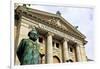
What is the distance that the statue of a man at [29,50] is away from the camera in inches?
67.9

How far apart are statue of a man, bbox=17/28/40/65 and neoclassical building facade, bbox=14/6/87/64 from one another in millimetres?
32

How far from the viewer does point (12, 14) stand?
5.57 ft

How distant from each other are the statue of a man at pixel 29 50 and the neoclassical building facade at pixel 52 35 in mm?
32

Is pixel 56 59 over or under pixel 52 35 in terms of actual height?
under

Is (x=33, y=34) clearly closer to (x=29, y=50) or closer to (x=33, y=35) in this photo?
(x=33, y=35)

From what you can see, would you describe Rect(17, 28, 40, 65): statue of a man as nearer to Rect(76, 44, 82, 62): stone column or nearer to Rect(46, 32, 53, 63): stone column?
Rect(46, 32, 53, 63): stone column

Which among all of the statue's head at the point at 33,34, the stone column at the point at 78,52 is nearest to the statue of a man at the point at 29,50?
the statue's head at the point at 33,34

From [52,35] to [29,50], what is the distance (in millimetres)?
257

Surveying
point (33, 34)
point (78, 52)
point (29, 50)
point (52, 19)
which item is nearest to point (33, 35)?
point (33, 34)

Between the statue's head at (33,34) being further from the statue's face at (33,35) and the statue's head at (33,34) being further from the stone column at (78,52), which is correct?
the stone column at (78,52)

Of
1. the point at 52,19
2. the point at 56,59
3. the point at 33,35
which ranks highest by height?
the point at 52,19

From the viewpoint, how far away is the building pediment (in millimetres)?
1782

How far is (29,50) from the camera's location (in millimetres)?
1766

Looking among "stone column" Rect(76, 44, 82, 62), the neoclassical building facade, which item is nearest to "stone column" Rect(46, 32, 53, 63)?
the neoclassical building facade
